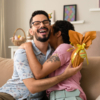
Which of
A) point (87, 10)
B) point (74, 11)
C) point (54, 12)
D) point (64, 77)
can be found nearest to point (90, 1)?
point (87, 10)

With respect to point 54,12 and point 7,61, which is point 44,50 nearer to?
point 7,61

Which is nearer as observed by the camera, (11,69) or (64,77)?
(64,77)

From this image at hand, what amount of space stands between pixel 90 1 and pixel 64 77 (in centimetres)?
211

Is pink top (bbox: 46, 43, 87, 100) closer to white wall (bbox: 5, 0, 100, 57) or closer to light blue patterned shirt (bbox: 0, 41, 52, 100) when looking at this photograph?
light blue patterned shirt (bbox: 0, 41, 52, 100)

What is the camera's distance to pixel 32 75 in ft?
3.52

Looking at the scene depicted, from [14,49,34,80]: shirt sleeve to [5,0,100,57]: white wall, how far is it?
191 cm

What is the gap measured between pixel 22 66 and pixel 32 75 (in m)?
0.10

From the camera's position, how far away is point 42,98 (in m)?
1.29

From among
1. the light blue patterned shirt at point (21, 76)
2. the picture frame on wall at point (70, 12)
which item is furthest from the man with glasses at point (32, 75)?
the picture frame on wall at point (70, 12)

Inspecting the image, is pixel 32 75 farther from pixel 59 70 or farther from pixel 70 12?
pixel 70 12

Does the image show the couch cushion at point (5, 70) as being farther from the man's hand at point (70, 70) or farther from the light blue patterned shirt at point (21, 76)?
the man's hand at point (70, 70)

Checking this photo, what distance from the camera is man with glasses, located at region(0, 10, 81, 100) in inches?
41.1

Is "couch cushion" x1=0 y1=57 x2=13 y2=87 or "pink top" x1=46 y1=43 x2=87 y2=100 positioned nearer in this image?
"pink top" x1=46 y1=43 x2=87 y2=100

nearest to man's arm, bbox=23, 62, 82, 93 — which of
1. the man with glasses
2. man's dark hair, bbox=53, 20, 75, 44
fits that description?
the man with glasses
